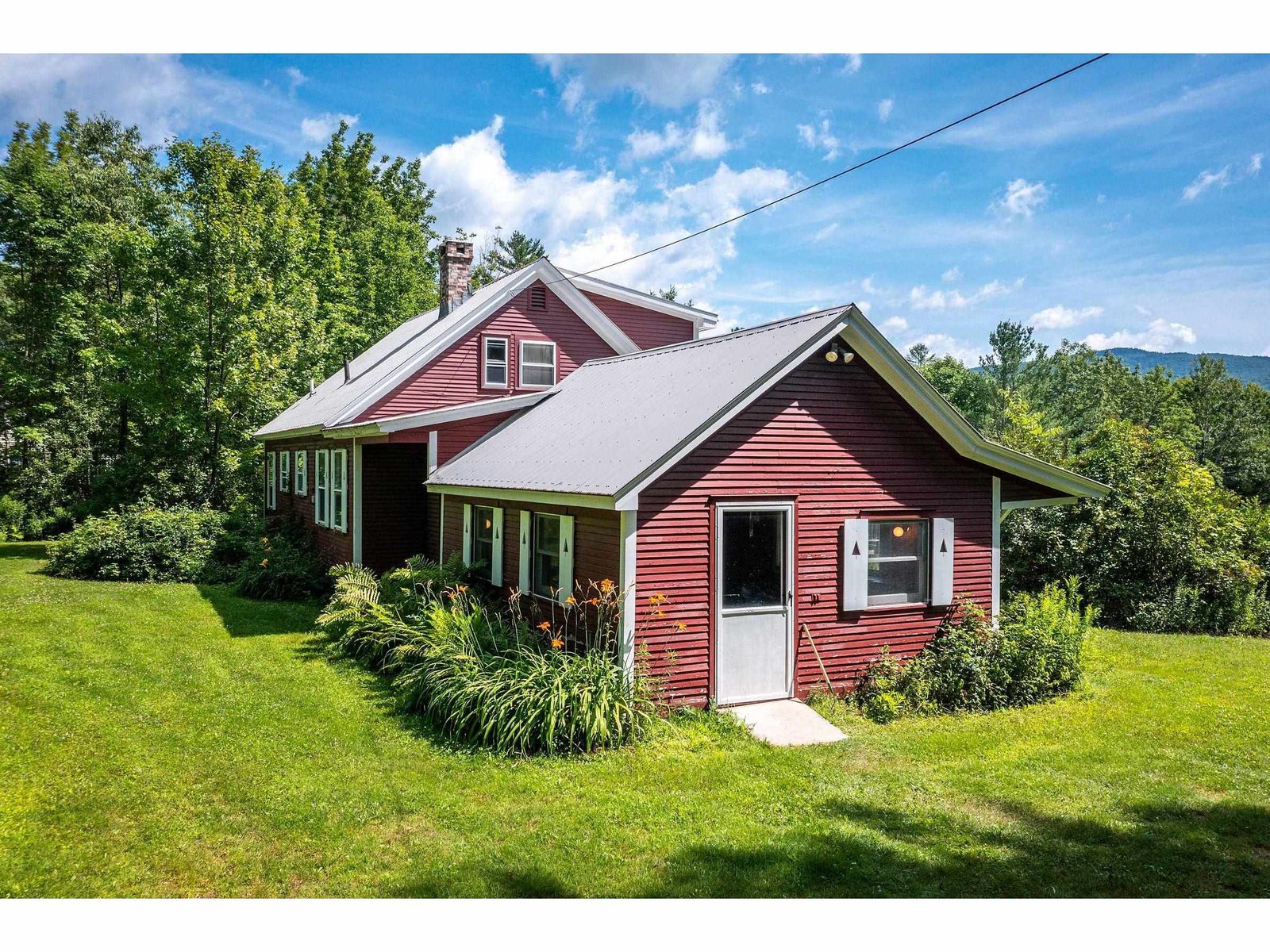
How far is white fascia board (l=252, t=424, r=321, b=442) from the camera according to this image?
1627 centimetres

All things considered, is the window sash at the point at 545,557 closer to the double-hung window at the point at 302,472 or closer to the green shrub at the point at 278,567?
the green shrub at the point at 278,567

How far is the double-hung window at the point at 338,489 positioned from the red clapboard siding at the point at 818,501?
8979 millimetres

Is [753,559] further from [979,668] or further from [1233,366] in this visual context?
[1233,366]

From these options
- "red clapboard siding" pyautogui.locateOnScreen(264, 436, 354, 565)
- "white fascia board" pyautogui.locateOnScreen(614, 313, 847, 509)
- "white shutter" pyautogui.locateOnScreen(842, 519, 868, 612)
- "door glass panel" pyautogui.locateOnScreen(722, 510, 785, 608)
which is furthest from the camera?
"red clapboard siding" pyautogui.locateOnScreen(264, 436, 354, 565)

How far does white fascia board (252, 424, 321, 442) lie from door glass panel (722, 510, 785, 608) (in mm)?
9883

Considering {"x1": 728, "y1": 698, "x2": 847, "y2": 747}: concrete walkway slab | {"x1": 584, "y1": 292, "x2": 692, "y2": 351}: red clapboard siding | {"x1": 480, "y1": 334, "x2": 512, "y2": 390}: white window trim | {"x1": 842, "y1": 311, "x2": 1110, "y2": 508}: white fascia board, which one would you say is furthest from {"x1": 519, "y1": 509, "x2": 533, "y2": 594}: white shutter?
{"x1": 584, "y1": 292, "x2": 692, "y2": 351}: red clapboard siding

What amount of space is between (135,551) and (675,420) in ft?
47.9

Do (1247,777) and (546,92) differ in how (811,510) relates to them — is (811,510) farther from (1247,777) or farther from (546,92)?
(546,92)

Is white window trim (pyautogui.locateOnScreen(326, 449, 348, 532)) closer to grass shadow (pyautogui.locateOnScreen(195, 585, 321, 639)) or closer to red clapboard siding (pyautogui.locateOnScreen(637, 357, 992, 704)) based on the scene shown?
grass shadow (pyautogui.locateOnScreen(195, 585, 321, 639))

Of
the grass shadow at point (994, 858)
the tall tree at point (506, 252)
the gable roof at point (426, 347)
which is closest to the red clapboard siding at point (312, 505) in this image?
the gable roof at point (426, 347)

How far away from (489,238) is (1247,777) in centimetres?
4929

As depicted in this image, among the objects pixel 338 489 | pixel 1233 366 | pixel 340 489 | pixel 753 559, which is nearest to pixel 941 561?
pixel 753 559

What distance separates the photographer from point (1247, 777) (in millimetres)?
7461

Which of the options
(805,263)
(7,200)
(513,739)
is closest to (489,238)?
(7,200)
